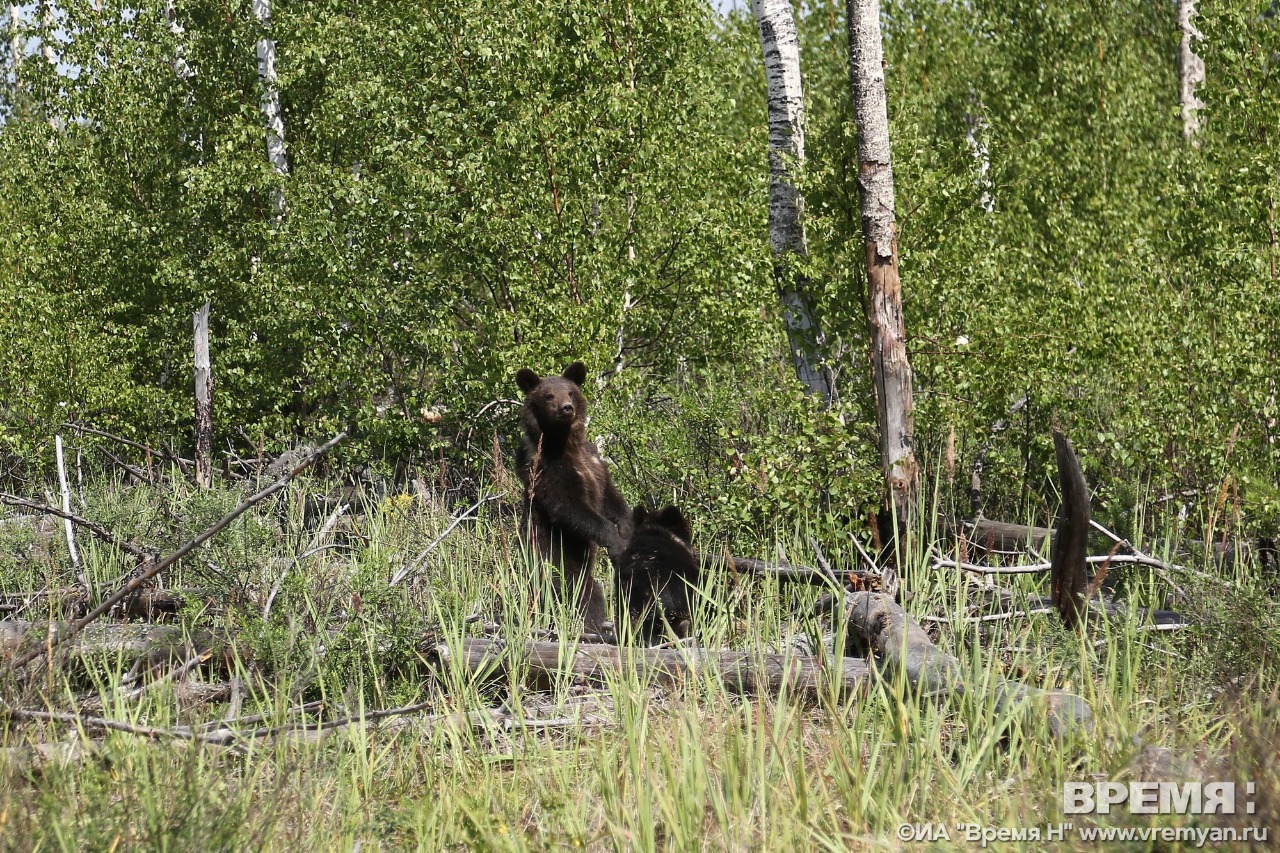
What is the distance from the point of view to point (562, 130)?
924 centimetres

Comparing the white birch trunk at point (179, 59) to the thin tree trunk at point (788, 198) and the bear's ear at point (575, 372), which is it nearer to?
the thin tree trunk at point (788, 198)

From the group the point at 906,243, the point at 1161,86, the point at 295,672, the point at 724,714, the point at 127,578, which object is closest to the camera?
the point at 724,714

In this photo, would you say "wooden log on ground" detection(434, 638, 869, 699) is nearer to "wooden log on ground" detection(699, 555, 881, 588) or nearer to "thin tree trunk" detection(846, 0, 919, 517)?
"wooden log on ground" detection(699, 555, 881, 588)

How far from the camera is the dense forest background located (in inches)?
294

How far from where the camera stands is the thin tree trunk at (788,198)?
8.24 meters

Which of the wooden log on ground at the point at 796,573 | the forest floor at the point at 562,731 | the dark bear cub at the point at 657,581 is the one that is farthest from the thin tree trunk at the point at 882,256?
the dark bear cub at the point at 657,581

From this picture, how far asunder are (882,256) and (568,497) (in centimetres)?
229

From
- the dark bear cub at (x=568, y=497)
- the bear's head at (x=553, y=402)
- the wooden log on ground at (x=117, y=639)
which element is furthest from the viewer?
the bear's head at (x=553, y=402)

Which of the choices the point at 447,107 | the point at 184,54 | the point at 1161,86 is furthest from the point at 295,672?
the point at 1161,86

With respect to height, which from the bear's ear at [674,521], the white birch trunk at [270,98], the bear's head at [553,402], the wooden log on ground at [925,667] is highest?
the white birch trunk at [270,98]

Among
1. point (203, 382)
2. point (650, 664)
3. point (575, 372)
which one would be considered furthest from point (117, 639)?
point (203, 382)

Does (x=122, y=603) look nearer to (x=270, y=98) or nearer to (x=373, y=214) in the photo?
(x=373, y=214)

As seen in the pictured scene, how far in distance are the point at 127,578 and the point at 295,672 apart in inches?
78.0

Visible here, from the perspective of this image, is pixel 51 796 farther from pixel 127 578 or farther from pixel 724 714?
pixel 127 578
